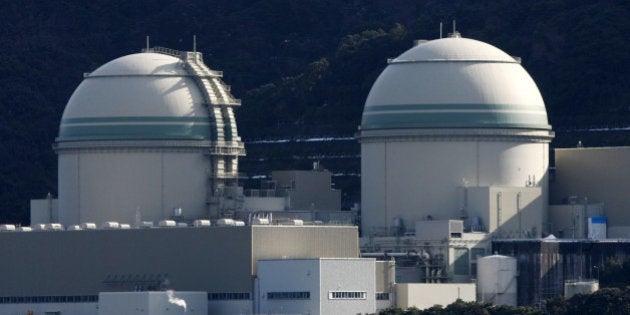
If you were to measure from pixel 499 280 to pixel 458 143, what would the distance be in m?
8.51

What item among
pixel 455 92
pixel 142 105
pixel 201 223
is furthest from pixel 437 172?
pixel 142 105

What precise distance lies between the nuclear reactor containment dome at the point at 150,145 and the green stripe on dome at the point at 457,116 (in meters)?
9.42

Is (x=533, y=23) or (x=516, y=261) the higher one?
(x=533, y=23)

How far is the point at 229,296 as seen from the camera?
130625 millimetres

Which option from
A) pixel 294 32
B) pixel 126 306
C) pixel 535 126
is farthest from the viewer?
pixel 294 32

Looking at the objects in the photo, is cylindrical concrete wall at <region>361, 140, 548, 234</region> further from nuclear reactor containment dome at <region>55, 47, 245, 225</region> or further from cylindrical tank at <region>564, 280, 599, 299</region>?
cylindrical tank at <region>564, 280, 599, 299</region>

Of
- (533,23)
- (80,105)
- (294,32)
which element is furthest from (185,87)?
(294,32)

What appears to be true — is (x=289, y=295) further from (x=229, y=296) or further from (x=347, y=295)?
(x=229, y=296)

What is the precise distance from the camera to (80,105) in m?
145

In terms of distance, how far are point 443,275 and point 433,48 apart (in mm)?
12518

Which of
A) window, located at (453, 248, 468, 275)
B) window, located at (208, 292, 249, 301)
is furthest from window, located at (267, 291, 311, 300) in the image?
window, located at (453, 248, 468, 275)

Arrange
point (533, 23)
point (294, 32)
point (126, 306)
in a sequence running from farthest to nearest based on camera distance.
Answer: point (294, 32) < point (533, 23) < point (126, 306)

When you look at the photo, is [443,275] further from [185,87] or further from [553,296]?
[185,87]

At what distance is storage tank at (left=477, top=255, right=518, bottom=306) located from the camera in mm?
133875
